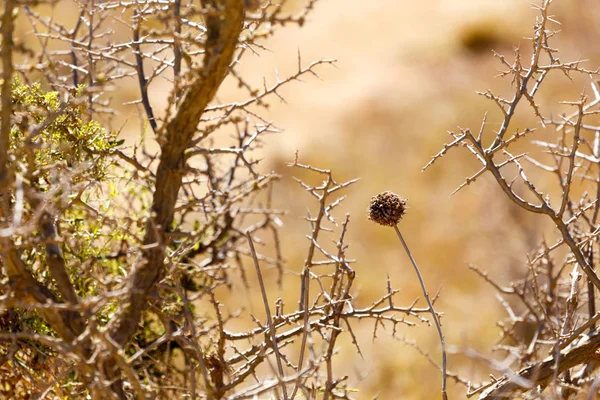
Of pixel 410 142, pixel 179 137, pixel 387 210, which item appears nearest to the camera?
pixel 179 137

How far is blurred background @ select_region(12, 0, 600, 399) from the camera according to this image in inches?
215

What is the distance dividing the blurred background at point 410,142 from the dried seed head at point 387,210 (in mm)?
3195

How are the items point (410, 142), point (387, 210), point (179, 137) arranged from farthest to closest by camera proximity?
point (410, 142)
point (387, 210)
point (179, 137)

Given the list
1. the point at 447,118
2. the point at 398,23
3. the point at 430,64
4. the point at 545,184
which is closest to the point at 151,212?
the point at 545,184

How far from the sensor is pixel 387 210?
147cm

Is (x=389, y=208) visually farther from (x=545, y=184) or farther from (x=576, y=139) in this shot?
(x=545, y=184)

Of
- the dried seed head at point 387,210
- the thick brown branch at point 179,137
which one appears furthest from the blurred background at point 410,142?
the thick brown branch at point 179,137

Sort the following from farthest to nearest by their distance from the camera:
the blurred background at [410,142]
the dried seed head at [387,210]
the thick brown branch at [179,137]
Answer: the blurred background at [410,142] < the dried seed head at [387,210] < the thick brown branch at [179,137]

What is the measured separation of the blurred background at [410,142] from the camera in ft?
17.9

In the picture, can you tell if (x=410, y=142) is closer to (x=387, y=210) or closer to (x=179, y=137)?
(x=387, y=210)

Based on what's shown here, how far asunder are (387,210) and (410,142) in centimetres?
548

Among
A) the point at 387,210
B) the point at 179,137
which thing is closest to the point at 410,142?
the point at 387,210

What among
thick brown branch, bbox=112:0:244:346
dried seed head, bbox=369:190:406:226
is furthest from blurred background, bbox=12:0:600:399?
thick brown branch, bbox=112:0:244:346

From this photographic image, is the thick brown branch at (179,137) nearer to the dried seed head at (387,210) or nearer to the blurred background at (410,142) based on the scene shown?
the dried seed head at (387,210)
